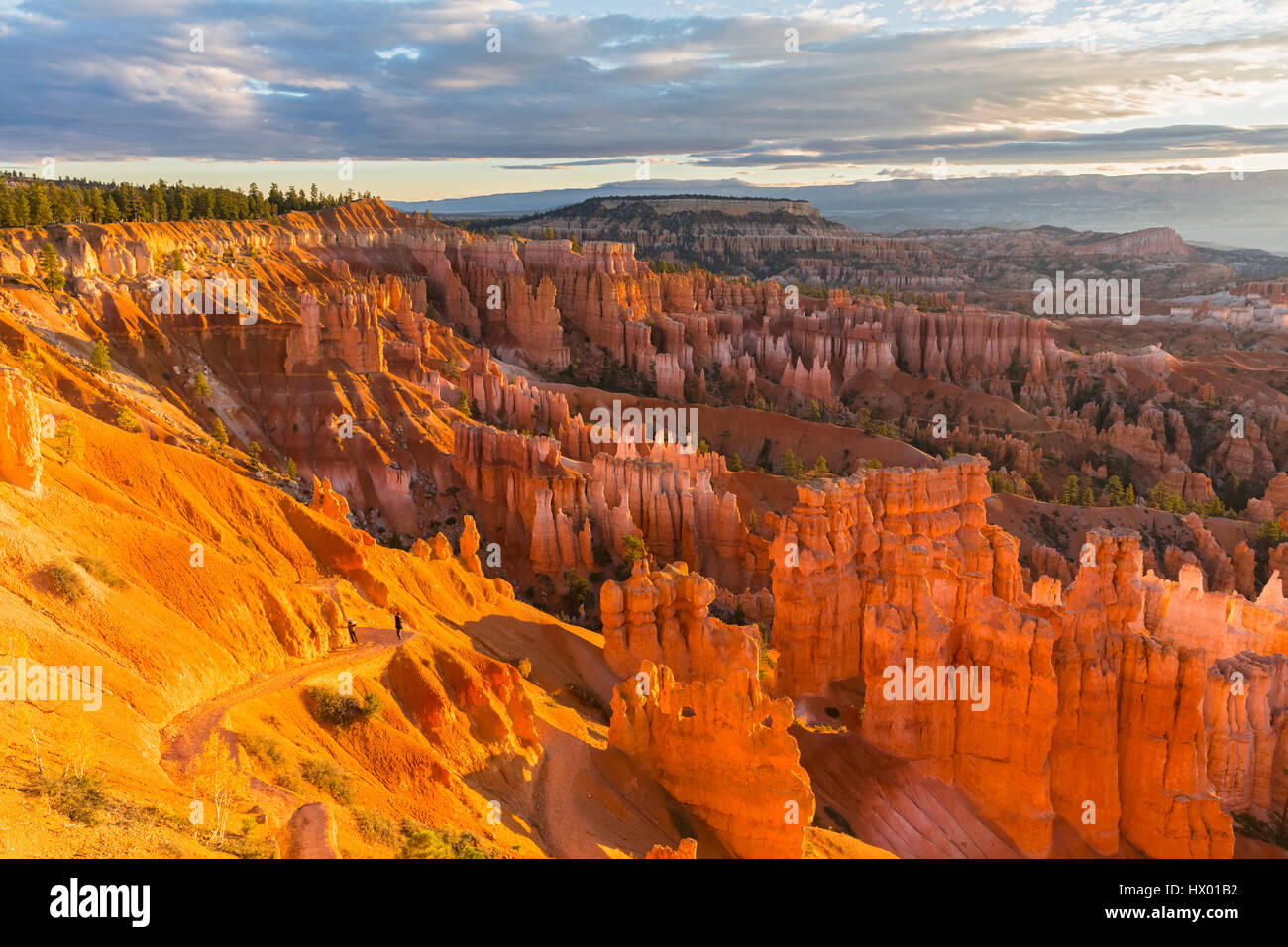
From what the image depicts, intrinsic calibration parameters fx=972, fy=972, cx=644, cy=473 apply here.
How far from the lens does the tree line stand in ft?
251

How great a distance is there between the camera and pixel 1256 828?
101 ft

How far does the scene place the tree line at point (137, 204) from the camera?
251 ft

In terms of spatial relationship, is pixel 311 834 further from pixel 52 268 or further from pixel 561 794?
pixel 52 268

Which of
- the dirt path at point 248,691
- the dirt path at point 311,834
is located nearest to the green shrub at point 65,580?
the dirt path at point 248,691

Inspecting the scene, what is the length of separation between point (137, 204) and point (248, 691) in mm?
91815

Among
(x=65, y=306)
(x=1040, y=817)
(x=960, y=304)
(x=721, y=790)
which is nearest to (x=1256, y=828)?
(x=1040, y=817)

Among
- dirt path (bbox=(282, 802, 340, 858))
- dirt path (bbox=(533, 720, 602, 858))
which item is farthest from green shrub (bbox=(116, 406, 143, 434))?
dirt path (bbox=(282, 802, 340, 858))

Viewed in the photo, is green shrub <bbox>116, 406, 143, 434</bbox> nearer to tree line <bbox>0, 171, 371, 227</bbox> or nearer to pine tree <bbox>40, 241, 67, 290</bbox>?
pine tree <bbox>40, 241, 67, 290</bbox>

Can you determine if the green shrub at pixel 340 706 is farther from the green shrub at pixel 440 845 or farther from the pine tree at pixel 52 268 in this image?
the pine tree at pixel 52 268

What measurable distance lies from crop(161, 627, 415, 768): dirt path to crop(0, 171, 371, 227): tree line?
68238 mm

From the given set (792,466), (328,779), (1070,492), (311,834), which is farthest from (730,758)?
(1070,492)

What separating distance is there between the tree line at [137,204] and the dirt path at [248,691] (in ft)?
224
